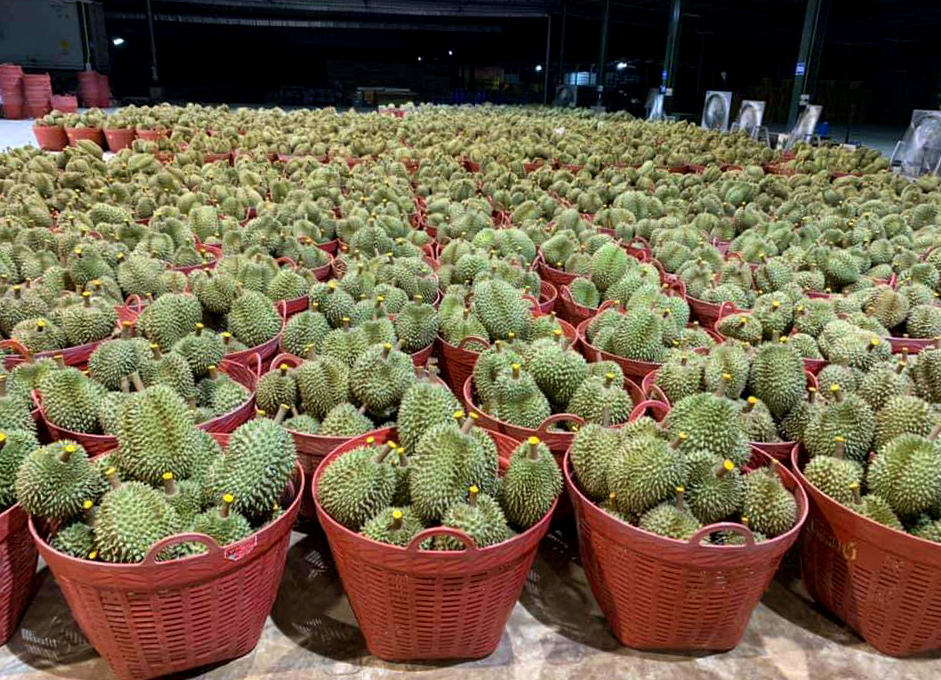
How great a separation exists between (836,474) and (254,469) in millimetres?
2038

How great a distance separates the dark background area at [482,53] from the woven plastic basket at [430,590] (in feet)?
74.1

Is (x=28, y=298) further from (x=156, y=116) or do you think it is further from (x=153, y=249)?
(x=156, y=116)

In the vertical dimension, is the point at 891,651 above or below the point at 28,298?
below

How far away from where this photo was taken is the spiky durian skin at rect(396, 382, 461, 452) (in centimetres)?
251

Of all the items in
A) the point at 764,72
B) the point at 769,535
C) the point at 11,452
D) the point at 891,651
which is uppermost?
the point at 764,72

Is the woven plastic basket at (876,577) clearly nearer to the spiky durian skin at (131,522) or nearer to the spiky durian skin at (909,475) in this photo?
the spiky durian skin at (909,475)

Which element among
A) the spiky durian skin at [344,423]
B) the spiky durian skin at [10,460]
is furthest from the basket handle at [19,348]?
the spiky durian skin at [344,423]

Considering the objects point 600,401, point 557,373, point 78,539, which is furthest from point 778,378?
point 78,539

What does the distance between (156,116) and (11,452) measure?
10.8 meters

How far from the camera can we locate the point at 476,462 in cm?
220

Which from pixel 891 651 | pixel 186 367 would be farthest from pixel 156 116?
pixel 891 651

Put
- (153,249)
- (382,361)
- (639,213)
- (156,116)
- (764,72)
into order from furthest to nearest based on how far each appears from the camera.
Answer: (764,72), (156,116), (639,213), (153,249), (382,361)

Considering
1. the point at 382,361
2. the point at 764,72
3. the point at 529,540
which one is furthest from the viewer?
the point at 764,72

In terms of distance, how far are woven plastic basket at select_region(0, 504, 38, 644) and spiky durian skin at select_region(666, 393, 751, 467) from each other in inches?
87.5
